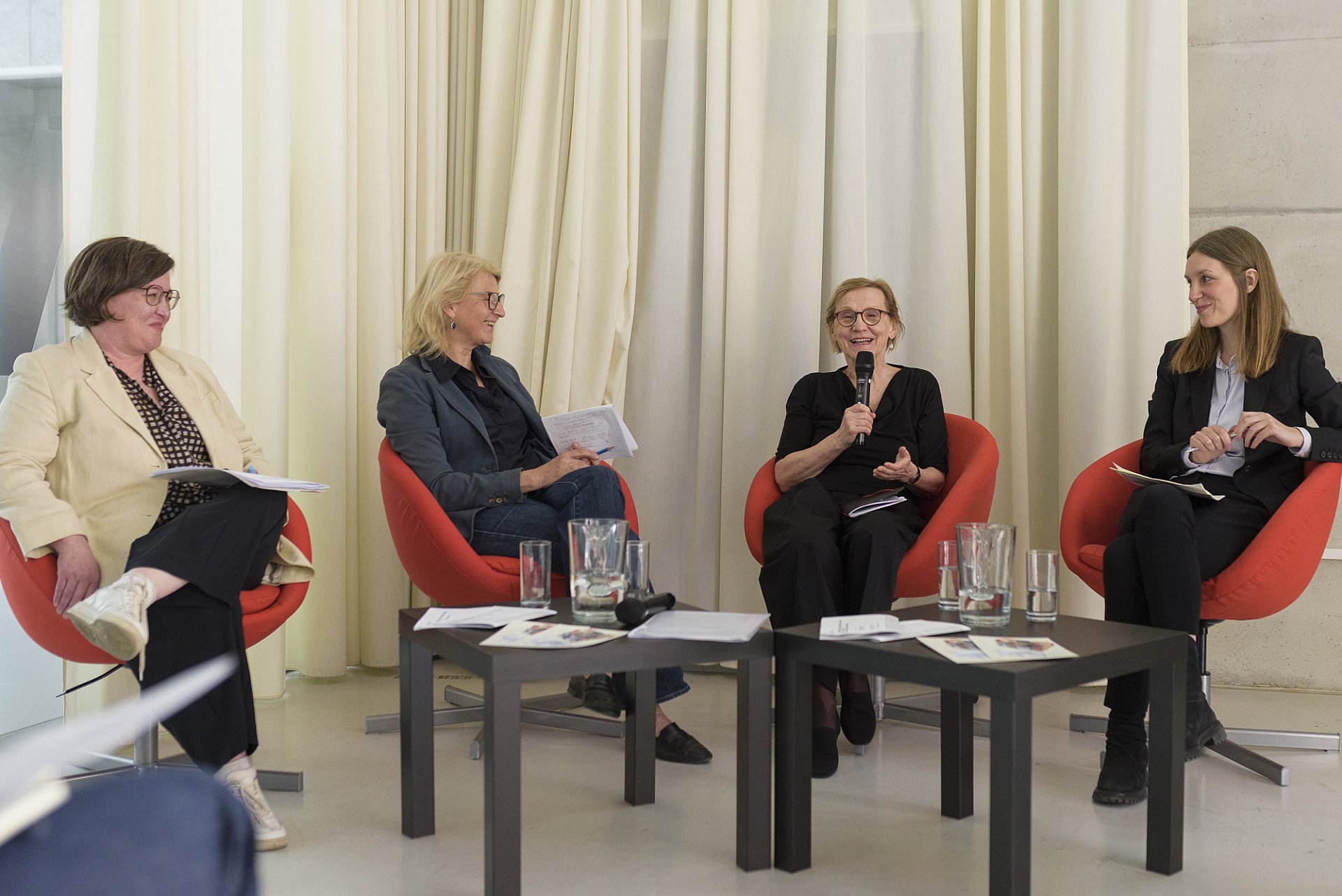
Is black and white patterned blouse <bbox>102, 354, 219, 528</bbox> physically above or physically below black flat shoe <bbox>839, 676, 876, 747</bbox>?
above

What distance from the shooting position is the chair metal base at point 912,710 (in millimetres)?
2934

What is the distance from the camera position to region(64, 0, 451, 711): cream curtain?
2766 millimetres

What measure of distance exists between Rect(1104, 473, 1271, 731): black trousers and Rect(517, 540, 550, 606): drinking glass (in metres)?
1.20

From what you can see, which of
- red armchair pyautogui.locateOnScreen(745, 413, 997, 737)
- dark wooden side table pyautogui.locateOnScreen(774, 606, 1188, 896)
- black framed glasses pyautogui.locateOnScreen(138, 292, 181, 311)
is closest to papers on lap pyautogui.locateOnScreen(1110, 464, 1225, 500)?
red armchair pyautogui.locateOnScreen(745, 413, 997, 737)

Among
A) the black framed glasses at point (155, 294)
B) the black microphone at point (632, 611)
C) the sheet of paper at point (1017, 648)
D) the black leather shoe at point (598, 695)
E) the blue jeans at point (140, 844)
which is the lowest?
the black leather shoe at point (598, 695)

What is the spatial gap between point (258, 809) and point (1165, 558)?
192 centimetres

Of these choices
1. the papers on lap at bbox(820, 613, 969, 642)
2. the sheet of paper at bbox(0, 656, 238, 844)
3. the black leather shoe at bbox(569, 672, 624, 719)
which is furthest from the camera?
the black leather shoe at bbox(569, 672, 624, 719)

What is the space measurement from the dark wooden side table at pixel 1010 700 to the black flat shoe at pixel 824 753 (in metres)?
0.50

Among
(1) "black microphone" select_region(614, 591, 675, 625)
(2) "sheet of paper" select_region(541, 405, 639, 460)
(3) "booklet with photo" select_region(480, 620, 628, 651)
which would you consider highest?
(2) "sheet of paper" select_region(541, 405, 639, 460)

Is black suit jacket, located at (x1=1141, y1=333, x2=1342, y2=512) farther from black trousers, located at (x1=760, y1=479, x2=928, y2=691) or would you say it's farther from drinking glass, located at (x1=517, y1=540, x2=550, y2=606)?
drinking glass, located at (x1=517, y1=540, x2=550, y2=606)

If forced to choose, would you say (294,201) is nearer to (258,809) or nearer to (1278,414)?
(258,809)

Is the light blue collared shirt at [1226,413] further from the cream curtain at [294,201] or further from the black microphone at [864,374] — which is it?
the cream curtain at [294,201]

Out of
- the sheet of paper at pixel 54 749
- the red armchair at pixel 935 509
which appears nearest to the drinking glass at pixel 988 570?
the red armchair at pixel 935 509

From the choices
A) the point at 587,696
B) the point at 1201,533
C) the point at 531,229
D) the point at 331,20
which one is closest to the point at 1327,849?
Result: the point at 1201,533
